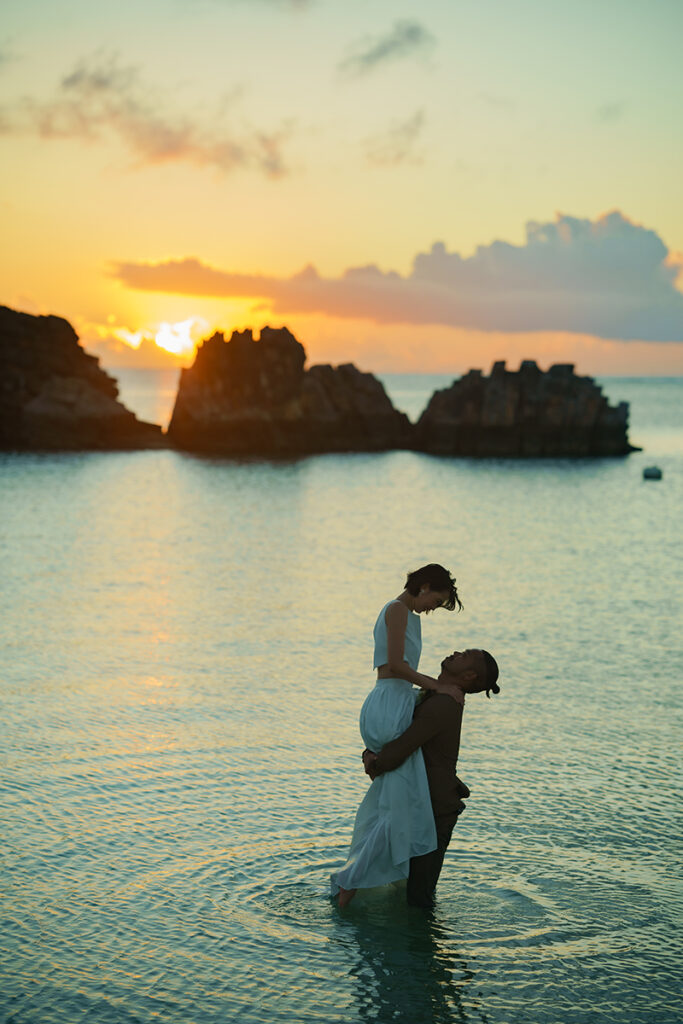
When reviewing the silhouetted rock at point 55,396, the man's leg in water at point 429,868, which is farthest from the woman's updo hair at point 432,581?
the silhouetted rock at point 55,396

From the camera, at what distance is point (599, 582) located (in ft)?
85.9

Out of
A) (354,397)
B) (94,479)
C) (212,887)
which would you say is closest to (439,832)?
(212,887)

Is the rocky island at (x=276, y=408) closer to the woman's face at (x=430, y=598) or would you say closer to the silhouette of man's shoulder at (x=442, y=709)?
the silhouette of man's shoulder at (x=442, y=709)

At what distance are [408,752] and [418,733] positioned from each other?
140 mm

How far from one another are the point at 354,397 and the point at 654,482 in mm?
35813

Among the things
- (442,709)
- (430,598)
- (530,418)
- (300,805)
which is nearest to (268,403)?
(530,418)

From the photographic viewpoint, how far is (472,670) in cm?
708

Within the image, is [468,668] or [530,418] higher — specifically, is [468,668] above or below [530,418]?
below

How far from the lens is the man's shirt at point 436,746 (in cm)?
705

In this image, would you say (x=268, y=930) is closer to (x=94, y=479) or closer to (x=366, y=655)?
(x=366, y=655)

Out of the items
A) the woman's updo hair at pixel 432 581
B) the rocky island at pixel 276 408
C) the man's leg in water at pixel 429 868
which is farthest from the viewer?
the rocky island at pixel 276 408

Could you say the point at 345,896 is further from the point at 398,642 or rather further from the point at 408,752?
the point at 398,642

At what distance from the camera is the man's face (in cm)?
706

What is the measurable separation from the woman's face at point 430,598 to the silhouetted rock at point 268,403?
90.3 meters
